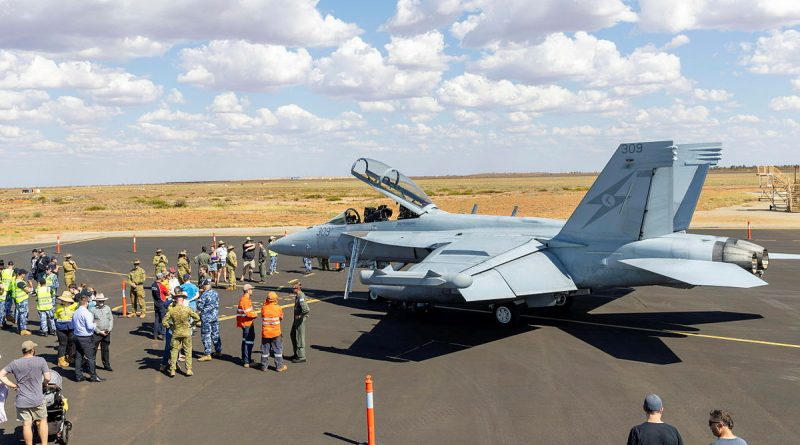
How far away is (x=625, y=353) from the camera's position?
40.4 feet

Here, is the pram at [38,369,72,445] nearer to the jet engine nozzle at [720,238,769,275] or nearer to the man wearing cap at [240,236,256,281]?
the jet engine nozzle at [720,238,769,275]

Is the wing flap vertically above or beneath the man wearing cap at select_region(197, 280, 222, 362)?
above

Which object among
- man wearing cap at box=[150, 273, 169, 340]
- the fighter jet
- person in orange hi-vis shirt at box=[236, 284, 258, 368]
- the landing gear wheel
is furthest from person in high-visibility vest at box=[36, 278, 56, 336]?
the landing gear wheel

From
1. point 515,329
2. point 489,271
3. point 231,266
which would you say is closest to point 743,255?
Result: point 515,329

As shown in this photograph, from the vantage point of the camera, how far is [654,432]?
5512mm

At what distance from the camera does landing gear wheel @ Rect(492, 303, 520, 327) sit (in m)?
14.6

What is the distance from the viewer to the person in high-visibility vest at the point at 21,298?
14.7 meters

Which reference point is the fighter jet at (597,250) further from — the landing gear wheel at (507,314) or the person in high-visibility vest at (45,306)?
the person in high-visibility vest at (45,306)

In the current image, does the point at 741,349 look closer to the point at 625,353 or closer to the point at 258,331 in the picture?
the point at 625,353

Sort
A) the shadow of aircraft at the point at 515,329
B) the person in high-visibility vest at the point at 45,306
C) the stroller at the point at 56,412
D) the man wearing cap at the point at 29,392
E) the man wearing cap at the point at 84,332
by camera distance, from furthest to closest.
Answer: the person in high-visibility vest at the point at 45,306 → the shadow of aircraft at the point at 515,329 → the man wearing cap at the point at 84,332 → the stroller at the point at 56,412 → the man wearing cap at the point at 29,392

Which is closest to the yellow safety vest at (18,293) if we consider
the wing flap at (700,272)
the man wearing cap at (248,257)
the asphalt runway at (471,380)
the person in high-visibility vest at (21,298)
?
the person in high-visibility vest at (21,298)

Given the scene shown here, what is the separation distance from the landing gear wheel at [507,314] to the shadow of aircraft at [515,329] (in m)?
0.19

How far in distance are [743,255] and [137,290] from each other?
15336 millimetres

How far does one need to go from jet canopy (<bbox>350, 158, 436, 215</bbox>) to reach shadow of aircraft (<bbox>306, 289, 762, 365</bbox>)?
315cm
